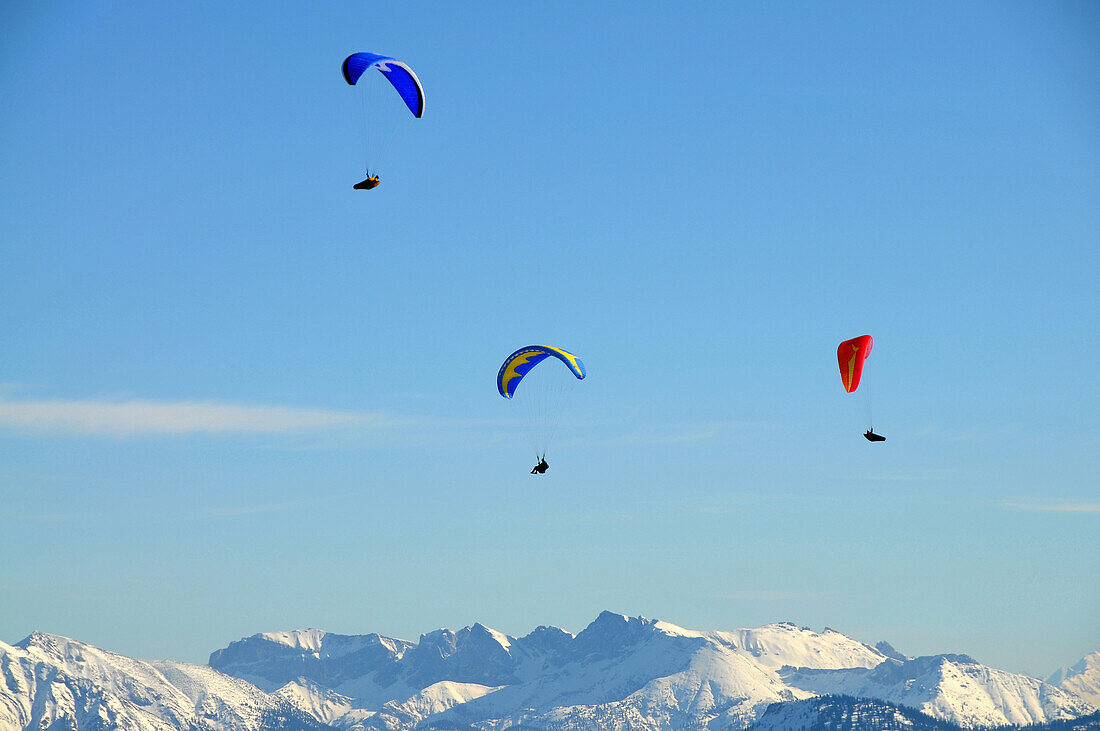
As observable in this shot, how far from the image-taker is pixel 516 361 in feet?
366

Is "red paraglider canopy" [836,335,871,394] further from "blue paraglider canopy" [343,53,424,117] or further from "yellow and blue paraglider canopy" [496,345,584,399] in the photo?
"blue paraglider canopy" [343,53,424,117]

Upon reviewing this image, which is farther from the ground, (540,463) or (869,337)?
(869,337)

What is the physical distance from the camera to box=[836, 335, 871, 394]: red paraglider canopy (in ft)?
361

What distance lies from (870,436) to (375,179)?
38.1 metres

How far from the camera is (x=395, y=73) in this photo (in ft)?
294

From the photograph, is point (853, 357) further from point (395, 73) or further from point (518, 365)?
point (395, 73)

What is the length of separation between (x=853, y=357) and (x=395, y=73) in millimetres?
43615

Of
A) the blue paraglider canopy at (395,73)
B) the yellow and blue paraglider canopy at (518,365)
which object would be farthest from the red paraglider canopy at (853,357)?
the blue paraglider canopy at (395,73)

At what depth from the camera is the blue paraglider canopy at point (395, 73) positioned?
288 ft

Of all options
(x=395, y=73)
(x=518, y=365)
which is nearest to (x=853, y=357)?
(x=518, y=365)

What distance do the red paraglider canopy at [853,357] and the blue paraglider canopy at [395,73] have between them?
40739 millimetres

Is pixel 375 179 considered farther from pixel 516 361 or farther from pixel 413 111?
pixel 516 361

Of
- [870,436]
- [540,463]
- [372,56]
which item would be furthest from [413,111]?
[870,436]

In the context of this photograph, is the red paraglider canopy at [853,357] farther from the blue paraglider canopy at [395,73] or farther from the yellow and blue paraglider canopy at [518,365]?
the blue paraglider canopy at [395,73]
